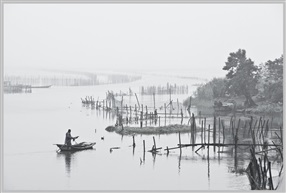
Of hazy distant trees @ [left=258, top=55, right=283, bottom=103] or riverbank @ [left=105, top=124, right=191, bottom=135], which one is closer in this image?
hazy distant trees @ [left=258, top=55, right=283, bottom=103]

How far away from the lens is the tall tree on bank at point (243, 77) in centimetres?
1518

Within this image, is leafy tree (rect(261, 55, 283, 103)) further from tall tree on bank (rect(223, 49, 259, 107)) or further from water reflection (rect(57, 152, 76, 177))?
water reflection (rect(57, 152, 76, 177))

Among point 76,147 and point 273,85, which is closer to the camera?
→ point 76,147

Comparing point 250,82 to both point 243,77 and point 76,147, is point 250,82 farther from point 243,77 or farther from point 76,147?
point 76,147

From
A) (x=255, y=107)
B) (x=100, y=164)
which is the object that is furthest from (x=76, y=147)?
(x=255, y=107)

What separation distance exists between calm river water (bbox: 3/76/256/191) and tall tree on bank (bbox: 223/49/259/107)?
284 cm

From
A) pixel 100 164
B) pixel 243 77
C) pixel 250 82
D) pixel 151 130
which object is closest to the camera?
pixel 100 164

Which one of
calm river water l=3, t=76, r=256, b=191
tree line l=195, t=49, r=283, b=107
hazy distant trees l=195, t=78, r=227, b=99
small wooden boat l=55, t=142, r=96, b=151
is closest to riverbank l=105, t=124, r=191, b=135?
calm river water l=3, t=76, r=256, b=191

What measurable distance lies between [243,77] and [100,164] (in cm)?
778

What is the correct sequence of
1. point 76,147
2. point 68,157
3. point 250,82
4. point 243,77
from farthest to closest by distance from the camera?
point 243,77 → point 250,82 → point 76,147 → point 68,157

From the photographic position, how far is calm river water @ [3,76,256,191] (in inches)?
310

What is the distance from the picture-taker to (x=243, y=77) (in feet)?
52.3

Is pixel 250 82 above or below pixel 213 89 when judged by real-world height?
above

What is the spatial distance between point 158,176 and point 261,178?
2.01m
